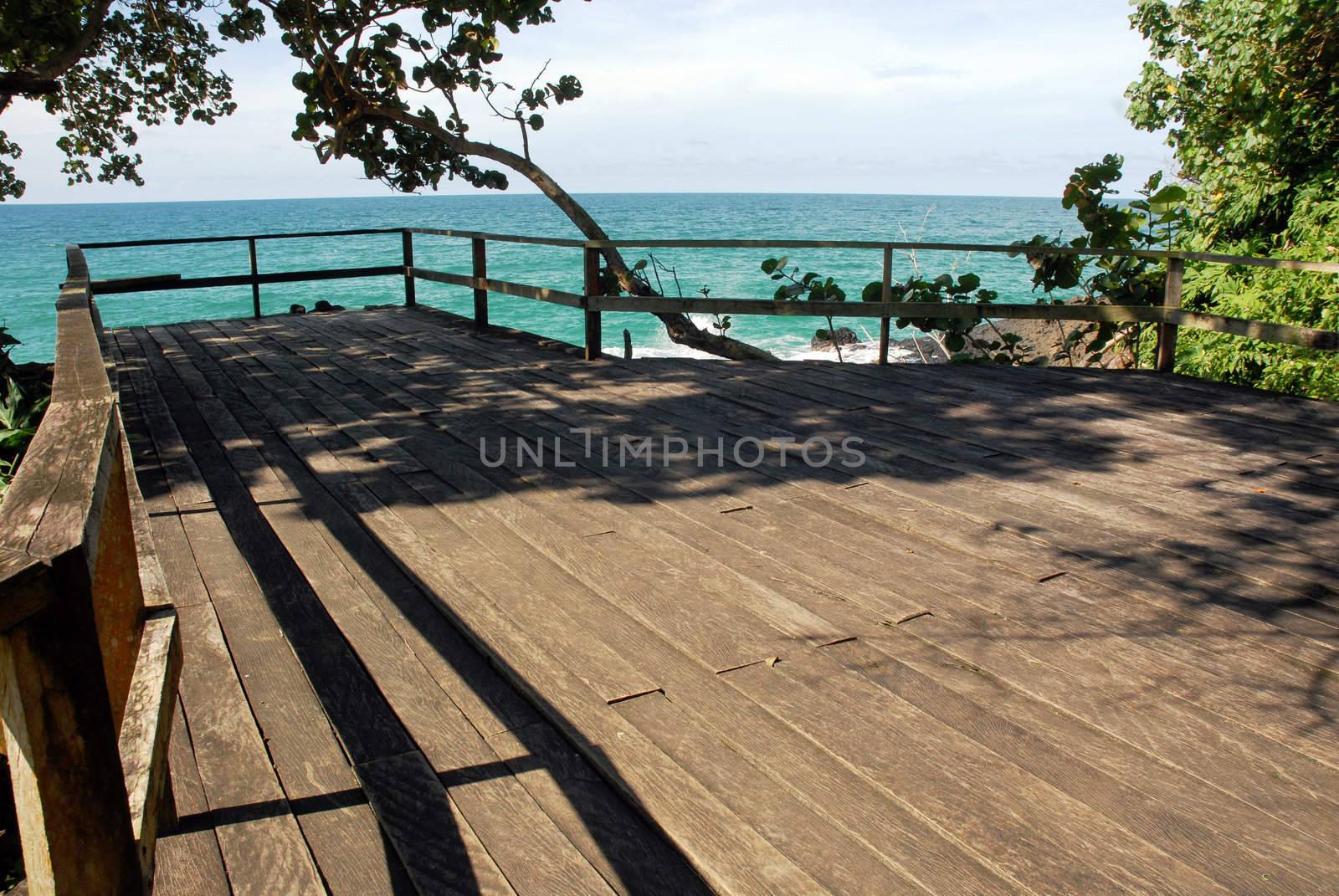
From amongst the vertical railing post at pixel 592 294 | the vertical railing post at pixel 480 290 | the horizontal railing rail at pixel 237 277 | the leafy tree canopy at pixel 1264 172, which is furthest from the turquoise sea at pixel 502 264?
the horizontal railing rail at pixel 237 277

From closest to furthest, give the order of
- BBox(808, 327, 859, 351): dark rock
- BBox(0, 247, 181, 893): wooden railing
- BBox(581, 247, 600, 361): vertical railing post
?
BBox(0, 247, 181, 893): wooden railing < BBox(581, 247, 600, 361): vertical railing post < BBox(808, 327, 859, 351): dark rock

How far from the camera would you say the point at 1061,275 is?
7.91m

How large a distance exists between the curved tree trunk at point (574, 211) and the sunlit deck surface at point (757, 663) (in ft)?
18.8

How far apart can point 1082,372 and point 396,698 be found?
5.89 meters

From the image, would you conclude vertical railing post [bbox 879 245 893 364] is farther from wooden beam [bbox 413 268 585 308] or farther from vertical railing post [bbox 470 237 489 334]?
vertical railing post [bbox 470 237 489 334]

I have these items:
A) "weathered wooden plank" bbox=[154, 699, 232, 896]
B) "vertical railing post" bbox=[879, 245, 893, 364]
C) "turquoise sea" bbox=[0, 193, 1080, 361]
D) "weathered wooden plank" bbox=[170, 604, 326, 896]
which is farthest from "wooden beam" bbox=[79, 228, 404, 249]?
"weathered wooden plank" bbox=[154, 699, 232, 896]

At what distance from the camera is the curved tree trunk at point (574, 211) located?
10.4 meters

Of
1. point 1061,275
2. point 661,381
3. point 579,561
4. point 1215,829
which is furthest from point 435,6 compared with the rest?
point 1215,829

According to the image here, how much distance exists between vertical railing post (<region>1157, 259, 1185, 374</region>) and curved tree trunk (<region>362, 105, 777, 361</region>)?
4.20m

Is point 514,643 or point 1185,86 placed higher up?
point 1185,86

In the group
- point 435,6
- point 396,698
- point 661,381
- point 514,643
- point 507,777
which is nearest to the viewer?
point 507,777

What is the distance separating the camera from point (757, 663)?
2.67 metres

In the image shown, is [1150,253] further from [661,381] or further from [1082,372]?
[661,381]

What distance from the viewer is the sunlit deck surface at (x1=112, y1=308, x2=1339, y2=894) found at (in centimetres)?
194
